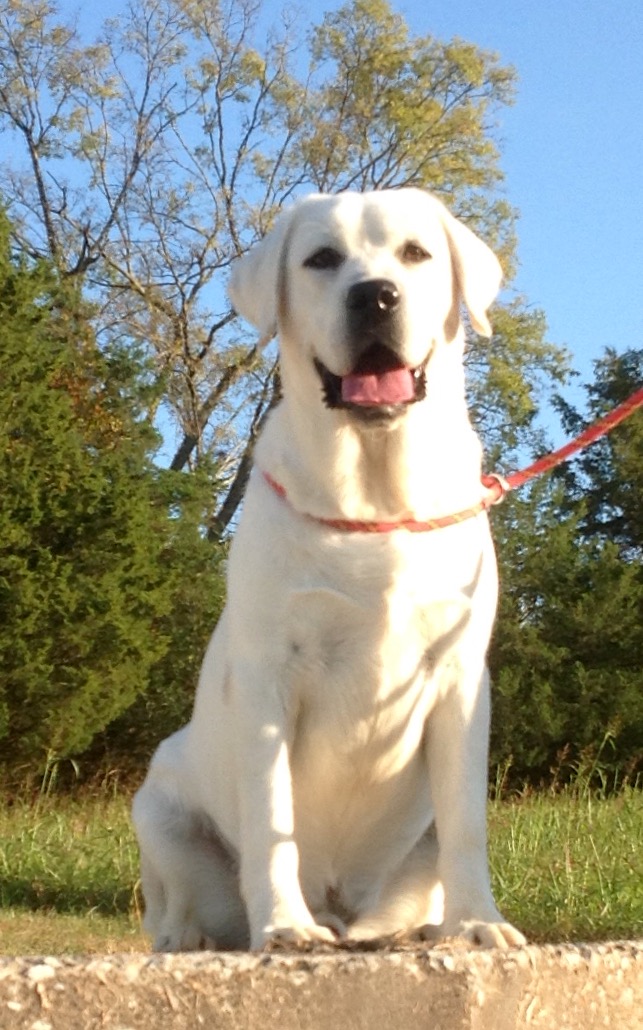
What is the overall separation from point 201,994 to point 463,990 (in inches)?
20.1

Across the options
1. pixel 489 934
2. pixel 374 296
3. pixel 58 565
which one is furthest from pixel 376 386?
pixel 58 565

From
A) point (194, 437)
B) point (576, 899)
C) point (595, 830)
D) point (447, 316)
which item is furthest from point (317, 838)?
point (194, 437)

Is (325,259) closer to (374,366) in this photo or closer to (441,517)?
(374,366)

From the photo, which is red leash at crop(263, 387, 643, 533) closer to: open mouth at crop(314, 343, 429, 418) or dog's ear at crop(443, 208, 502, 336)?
open mouth at crop(314, 343, 429, 418)

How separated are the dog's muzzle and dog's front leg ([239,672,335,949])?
0.72 metres

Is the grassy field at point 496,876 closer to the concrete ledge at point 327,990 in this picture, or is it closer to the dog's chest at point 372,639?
the dog's chest at point 372,639

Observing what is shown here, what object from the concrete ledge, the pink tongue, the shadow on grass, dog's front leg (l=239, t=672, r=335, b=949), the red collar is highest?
the pink tongue

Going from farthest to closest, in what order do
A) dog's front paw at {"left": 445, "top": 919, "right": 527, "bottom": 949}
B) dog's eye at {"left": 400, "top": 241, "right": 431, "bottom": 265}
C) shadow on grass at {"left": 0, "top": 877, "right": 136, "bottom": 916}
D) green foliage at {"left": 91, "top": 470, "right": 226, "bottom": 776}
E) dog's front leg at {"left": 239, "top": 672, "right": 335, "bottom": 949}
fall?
green foliage at {"left": 91, "top": 470, "right": 226, "bottom": 776} → shadow on grass at {"left": 0, "top": 877, "right": 136, "bottom": 916} → dog's eye at {"left": 400, "top": 241, "right": 431, "bottom": 265} → dog's front leg at {"left": 239, "top": 672, "right": 335, "bottom": 949} → dog's front paw at {"left": 445, "top": 919, "right": 527, "bottom": 949}

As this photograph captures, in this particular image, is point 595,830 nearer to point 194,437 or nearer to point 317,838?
point 317,838

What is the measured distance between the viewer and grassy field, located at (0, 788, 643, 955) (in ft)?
19.1

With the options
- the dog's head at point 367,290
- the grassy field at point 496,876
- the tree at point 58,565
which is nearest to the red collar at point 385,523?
the dog's head at point 367,290

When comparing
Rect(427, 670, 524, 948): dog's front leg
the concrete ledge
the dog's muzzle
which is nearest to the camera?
the concrete ledge

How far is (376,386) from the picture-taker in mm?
2965

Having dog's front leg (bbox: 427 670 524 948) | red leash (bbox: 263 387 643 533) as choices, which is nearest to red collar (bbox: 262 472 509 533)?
red leash (bbox: 263 387 643 533)
